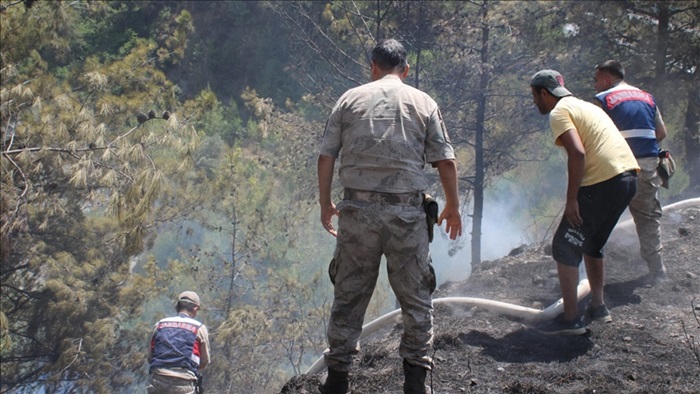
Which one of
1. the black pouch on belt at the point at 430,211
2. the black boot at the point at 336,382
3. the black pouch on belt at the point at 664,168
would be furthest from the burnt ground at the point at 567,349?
the black pouch on belt at the point at 430,211

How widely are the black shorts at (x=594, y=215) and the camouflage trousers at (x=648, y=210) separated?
100 cm

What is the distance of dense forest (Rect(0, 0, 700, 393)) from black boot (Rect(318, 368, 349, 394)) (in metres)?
5.11

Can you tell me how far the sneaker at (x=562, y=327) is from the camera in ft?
16.3

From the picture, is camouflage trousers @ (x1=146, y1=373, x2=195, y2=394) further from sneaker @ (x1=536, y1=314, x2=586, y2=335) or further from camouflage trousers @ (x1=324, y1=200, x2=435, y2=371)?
sneaker @ (x1=536, y1=314, x2=586, y2=335)

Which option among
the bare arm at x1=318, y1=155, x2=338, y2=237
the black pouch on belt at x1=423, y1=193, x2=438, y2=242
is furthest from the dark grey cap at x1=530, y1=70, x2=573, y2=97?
the bare arm at x1=318, y1=155, x2=338, y2=237

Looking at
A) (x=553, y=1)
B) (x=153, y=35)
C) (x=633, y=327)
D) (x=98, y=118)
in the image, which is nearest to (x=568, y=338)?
(x=633, y=327)

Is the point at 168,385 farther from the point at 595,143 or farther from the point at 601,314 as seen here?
the point at 595,143

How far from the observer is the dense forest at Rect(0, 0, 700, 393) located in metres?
10.0

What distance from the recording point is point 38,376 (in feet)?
37.8

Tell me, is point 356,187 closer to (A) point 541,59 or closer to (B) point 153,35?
(A) point 541,59

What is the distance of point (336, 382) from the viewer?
13.3ft

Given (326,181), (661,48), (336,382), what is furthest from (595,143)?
(661,48)

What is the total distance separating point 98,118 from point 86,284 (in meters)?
2.75

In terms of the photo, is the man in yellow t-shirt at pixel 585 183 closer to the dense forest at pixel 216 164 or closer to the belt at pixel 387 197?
the belt at pixel 387 197
